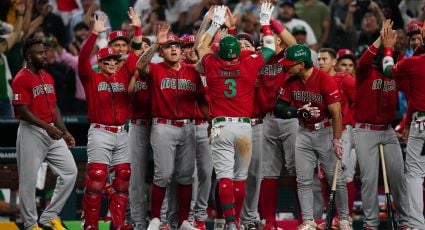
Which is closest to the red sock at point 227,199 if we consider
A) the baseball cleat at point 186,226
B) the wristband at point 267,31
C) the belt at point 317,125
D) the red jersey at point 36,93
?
the baseball cleat at point 186,226

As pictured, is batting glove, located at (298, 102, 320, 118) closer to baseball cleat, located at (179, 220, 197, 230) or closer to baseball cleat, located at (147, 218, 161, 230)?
baseball cleat, located at (179, 220, 197, 230)

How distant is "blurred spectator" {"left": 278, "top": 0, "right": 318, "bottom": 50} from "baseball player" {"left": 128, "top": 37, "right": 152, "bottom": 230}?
16.0ft

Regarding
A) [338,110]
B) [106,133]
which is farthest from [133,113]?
[338,110]

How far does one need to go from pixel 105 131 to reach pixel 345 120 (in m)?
3.00

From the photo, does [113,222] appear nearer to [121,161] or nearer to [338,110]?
[121,161]

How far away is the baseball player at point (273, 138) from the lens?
14068mm

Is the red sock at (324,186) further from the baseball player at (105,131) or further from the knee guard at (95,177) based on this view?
the knee guard at (95,177)

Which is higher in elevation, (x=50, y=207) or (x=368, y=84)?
(x=368, y=84)

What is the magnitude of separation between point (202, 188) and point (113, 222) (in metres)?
1.09

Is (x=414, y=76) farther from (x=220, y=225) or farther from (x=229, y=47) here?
(x=220, y=225)

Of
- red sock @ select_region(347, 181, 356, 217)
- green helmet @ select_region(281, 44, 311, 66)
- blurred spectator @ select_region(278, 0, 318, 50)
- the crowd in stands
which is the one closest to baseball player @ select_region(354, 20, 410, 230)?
red sock @ select_region(347, 181, 356, 217)

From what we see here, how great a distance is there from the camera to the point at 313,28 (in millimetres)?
19344

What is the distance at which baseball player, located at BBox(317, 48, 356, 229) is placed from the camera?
1439 centimetres

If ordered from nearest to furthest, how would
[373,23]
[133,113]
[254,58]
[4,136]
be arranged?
[254,58] → [133,113] → [4,136] → [373,23]
